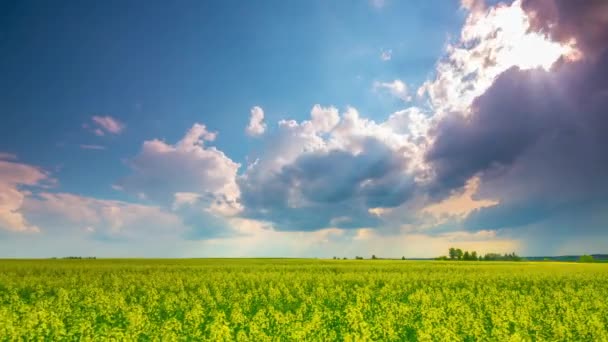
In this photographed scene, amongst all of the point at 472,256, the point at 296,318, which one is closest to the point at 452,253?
the point at 472,256

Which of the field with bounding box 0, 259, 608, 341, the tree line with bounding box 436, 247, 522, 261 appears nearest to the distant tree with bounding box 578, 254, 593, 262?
the tree line with bounding box 436, 247, 522, 261

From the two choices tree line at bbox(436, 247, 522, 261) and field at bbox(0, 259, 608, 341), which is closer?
field at bbox(0, 259, 608, 341)

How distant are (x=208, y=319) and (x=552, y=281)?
35.6 meters

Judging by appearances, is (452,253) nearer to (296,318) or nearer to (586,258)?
(586,258)

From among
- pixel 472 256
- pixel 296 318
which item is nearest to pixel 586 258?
pixel 472 256

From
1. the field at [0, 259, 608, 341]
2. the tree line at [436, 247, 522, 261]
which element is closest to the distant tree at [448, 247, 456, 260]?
the tree line at [436, 247, 522, 261]

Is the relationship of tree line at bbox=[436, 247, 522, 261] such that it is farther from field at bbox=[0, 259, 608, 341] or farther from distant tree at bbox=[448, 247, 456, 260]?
field at bbox=[0, 259, 608, 341]

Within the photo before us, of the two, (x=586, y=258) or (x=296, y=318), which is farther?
(x=586, y=258)

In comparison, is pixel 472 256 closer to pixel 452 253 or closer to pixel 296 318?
pixel 452 253

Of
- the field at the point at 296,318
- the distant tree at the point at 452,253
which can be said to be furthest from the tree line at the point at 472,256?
the field at the point at 296,318

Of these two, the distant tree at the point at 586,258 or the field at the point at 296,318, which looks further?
the distant tree at the point at 586,258

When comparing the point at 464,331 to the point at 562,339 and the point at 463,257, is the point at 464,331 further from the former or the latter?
the point at 463,257

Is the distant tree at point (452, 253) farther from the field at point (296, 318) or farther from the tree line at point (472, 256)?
the field at point (296, 318)

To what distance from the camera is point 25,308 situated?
20.1 meters
